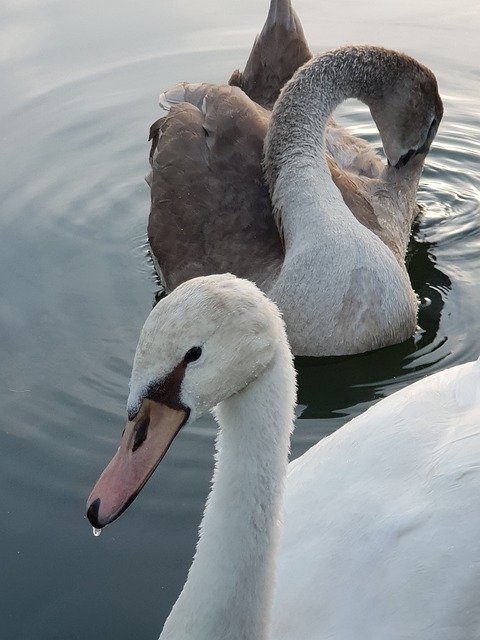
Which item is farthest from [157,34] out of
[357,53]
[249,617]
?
[249,617]

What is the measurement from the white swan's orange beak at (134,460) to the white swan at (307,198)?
2485 mm

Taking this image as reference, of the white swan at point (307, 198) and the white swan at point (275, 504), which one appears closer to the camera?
the white swan at point (275, 504)

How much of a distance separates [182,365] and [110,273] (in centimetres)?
341

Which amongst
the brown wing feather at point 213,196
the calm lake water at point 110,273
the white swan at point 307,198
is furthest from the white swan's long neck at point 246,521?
the brown wing feather at point 213,196

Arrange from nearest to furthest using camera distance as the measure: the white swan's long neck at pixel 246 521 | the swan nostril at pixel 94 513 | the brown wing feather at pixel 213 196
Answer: the swan nostril at pixel 94 513, the white swan's long neck at pixel 246 521, the brown wing feather at pixel 213 196

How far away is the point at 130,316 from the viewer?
5.82 meters

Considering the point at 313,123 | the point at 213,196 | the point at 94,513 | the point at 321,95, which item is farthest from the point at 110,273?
the point at 94,513

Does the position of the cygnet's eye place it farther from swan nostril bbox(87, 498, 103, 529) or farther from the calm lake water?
the calm lake water

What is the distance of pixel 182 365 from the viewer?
2.90m

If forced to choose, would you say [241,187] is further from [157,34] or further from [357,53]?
[157,34]

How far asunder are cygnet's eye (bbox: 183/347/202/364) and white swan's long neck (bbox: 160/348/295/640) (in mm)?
169

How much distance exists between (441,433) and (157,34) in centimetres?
664

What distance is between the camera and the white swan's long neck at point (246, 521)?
2965 mm

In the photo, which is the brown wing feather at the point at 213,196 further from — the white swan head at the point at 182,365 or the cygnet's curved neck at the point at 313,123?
the white swan head at the point at 182,365
